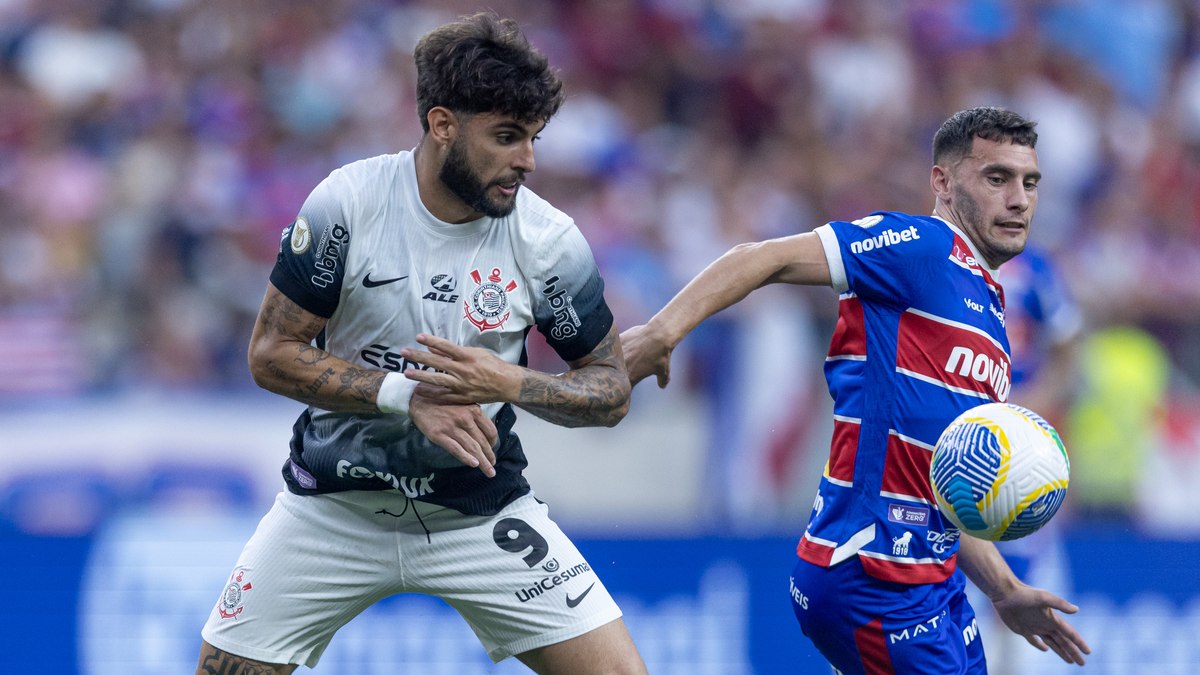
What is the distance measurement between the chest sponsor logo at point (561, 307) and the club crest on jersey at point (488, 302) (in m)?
0.13

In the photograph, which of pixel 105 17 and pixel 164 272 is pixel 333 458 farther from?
pixel 105 17

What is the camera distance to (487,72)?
511 centimetres

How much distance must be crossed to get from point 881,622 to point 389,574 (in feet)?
5.61

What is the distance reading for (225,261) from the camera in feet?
36.4

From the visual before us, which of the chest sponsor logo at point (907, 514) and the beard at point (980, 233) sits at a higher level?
the beard at point (980, 233)

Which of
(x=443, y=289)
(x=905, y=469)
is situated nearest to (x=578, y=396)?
(x=443, y=289)

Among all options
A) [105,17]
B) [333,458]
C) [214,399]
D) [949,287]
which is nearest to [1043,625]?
[949,287]

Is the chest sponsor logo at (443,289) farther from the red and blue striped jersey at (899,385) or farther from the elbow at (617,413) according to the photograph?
the red and blue striped jersey at (899,385)

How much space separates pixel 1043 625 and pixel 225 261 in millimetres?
6893

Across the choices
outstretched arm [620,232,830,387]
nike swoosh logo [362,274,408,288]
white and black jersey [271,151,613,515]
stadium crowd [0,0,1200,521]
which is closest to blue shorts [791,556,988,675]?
outstretched arm [620,232,830,387]

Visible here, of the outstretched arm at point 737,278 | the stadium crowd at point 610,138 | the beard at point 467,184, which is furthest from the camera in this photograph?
the stadium crowd at point 610,138

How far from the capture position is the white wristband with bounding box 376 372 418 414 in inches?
200

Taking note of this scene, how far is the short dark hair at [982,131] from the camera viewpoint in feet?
18.6

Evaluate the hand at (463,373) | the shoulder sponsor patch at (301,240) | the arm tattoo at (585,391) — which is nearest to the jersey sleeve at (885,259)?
the arm tattoo at (585,391)
